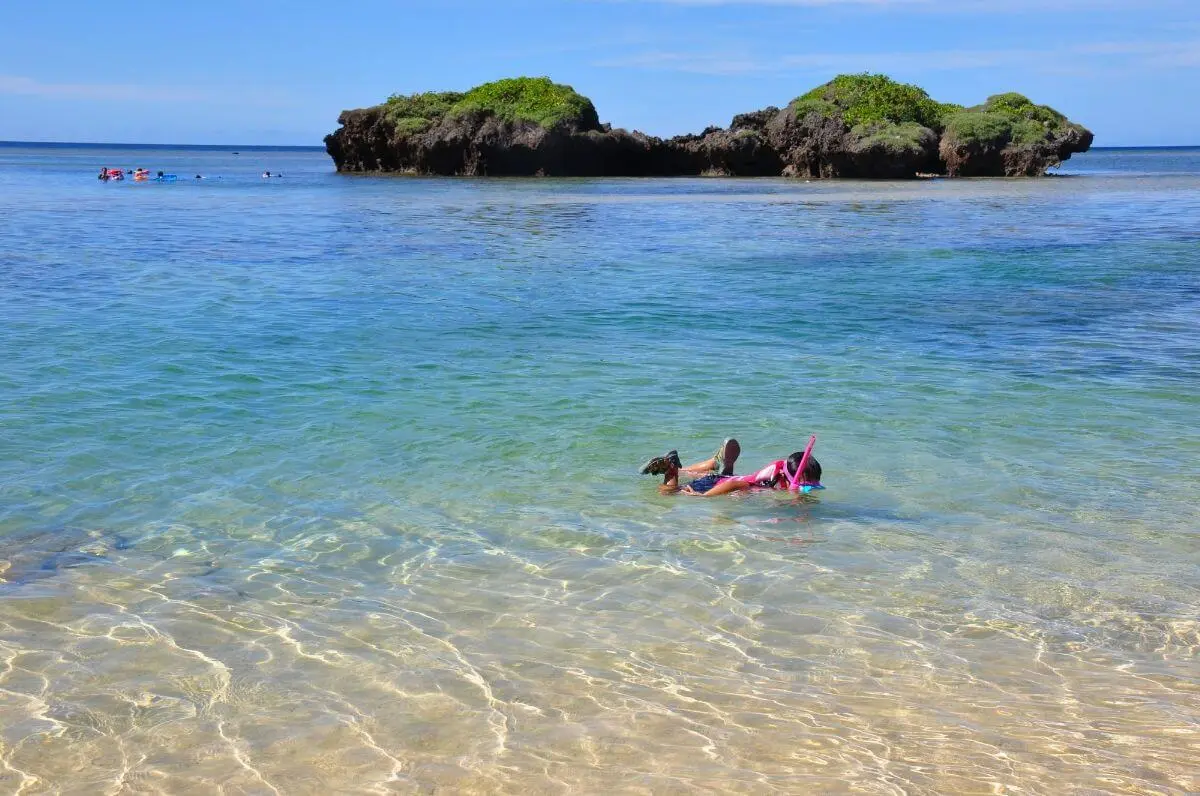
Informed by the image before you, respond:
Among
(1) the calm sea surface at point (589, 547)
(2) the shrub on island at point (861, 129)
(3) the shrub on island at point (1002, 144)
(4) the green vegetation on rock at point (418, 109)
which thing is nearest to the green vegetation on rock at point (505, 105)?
(4) the green vegetation on rock at point (418, 109)

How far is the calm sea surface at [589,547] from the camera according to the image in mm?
5457

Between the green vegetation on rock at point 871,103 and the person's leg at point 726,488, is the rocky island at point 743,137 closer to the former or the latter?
the green vegetation on rock at point 871,103

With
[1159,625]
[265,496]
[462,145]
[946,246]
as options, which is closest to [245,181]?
[462,145]

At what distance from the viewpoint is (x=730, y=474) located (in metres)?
9.66

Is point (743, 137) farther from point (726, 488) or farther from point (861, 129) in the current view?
point (726, 488)

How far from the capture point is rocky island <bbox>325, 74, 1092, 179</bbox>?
6706 centimetres

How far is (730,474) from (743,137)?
66.3 meters

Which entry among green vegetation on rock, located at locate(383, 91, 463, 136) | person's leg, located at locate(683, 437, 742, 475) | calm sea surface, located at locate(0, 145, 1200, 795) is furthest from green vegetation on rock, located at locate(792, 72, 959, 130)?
person's leg, located at locate(683, 437, 742, 475)

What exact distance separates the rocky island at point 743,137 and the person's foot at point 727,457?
5884 centimetres

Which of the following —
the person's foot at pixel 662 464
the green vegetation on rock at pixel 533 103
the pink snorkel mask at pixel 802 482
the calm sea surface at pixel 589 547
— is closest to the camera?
the calm sea surface at pixel 589 547

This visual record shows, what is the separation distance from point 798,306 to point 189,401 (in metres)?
11.0

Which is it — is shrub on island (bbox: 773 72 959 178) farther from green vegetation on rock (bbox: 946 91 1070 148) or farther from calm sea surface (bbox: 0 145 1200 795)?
calm sea surface (bbox: 0 145 1200 795)

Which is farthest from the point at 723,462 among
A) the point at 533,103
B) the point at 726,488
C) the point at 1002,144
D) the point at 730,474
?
the point at 533,103

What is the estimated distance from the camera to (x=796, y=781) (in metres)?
5.12
